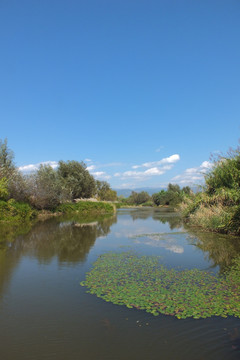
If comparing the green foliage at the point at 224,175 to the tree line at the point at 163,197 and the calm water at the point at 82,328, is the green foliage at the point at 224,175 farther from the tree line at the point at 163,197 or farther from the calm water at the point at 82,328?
the tree line at the point at 163,197

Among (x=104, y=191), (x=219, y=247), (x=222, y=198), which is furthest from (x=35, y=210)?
(x=104, y=191)

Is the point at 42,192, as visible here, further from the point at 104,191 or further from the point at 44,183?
the point at 104,191

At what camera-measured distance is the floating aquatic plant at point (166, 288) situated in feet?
19.0

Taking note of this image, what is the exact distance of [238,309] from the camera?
5.68 m

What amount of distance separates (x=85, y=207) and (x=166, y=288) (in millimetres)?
34933

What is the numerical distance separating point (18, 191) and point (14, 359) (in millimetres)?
25041

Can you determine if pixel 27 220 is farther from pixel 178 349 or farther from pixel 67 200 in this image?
pixel 178 349

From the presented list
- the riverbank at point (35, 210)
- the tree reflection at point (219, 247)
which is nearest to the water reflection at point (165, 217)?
the riverbank at point (35, 210)

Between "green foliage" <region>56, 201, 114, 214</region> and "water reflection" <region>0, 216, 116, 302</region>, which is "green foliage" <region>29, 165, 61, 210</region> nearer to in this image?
"green foliage" <region>56, 201, 114, 214</region>

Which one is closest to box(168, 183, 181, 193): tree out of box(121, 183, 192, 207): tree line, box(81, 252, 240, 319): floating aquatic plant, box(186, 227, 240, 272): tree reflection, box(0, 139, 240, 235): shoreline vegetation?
box(121, 183, 192, 207): tree line

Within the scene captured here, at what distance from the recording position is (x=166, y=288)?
276 inches

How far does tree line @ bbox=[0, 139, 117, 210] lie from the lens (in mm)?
27180

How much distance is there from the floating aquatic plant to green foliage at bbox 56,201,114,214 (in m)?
29.5

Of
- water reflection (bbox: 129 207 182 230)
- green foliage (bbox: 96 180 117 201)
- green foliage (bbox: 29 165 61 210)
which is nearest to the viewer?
water reflection (bbox: 129 207 182 230)
